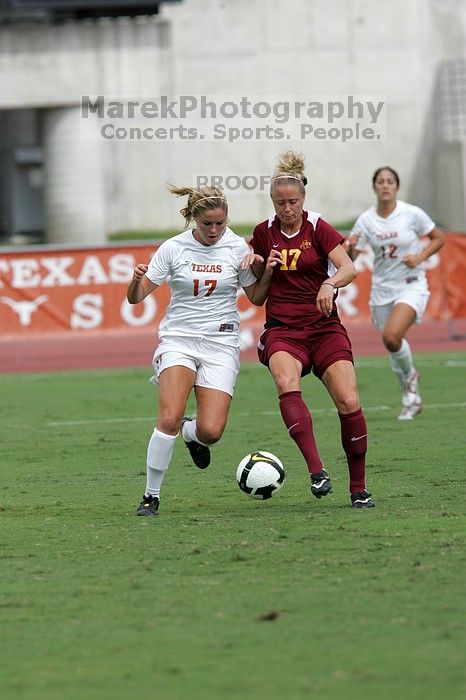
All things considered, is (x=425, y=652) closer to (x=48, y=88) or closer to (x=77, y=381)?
(x=77, y=381)

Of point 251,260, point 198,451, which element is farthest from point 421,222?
point 251,260

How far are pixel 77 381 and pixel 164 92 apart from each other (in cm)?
1487

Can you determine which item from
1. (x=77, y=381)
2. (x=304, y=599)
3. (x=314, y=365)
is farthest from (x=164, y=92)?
(x=304, y=599)

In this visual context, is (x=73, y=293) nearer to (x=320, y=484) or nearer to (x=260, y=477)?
(x=260, y=477)

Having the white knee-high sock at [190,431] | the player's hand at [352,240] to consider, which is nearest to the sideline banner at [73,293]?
the player's hand at [352,240]

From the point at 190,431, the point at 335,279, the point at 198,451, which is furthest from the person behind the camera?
the point at 198,451

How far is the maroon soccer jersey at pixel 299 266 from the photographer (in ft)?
28.1

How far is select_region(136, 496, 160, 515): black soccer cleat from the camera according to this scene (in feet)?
27.9

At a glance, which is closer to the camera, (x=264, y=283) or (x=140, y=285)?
(x=140, y=285)

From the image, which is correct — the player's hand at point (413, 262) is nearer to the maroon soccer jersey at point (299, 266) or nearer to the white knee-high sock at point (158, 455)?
the maroon soccer jersey at point (299, 266)

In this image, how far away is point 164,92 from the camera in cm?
3191

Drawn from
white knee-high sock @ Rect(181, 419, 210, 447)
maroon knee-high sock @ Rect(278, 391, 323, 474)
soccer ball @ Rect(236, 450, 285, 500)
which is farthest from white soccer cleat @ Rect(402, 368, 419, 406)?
maroon knee-high sock @ Rect(278, 391, 323, 474)

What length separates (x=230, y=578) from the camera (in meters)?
6.54

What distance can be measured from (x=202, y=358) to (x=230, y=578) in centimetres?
239
